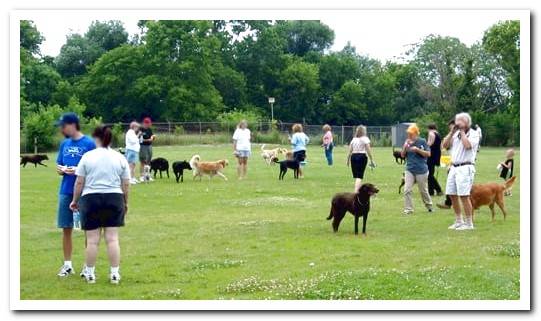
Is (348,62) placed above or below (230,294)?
above

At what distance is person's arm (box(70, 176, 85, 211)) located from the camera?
9.66 metres

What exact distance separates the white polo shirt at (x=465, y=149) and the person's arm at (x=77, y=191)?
22.2 feet

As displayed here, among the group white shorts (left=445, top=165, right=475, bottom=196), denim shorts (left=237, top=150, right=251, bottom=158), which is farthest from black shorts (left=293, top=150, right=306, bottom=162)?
white shorts (left=445, top=165, right=475, bottom=196)

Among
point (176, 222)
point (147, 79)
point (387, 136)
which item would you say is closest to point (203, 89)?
point (147, 79)

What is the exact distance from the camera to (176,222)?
16156mm

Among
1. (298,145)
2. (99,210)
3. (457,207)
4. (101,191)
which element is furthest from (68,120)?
(298,145)

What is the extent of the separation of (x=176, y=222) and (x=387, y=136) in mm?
58156

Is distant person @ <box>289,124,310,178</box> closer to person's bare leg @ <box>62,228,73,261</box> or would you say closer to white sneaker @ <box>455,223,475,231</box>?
white sneaker @ <box>455,223,475,231</box>

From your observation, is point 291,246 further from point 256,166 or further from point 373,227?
point 256,166

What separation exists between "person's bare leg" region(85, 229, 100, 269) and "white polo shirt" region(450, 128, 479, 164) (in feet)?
21.8
